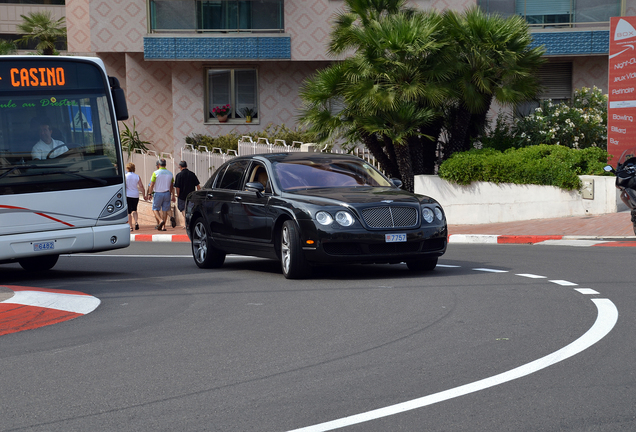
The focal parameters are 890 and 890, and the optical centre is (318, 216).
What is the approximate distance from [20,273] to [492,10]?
20.2m

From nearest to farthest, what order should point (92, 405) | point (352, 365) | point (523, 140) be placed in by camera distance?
point (92, 405), point (352, 365), point (523, 140)

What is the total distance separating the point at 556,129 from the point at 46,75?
1323 centimetres

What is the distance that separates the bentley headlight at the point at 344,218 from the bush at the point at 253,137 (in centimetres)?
1678

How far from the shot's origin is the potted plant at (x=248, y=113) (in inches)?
1235

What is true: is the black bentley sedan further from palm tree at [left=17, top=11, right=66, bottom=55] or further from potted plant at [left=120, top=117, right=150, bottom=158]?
palm tree at [left=17, top=11, right=66, bottom=55]

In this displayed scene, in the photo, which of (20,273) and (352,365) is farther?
(20,273)

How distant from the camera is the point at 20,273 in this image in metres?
13.6

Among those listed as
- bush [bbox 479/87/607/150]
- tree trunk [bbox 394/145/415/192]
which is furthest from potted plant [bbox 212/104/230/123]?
bush [bbox 479/87/607/150]

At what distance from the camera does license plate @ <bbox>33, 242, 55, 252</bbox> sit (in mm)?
11402

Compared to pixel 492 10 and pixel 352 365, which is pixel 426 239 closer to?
pixel 352 365

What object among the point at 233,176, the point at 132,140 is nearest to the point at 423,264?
the point at 233,176

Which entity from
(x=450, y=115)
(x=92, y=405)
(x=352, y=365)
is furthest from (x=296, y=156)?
(x=450, y=115)

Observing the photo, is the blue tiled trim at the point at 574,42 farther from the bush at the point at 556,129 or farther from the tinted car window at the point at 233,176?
the tinted car window at the point at 233,176

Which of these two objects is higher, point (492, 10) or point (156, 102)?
point (492, 10)
